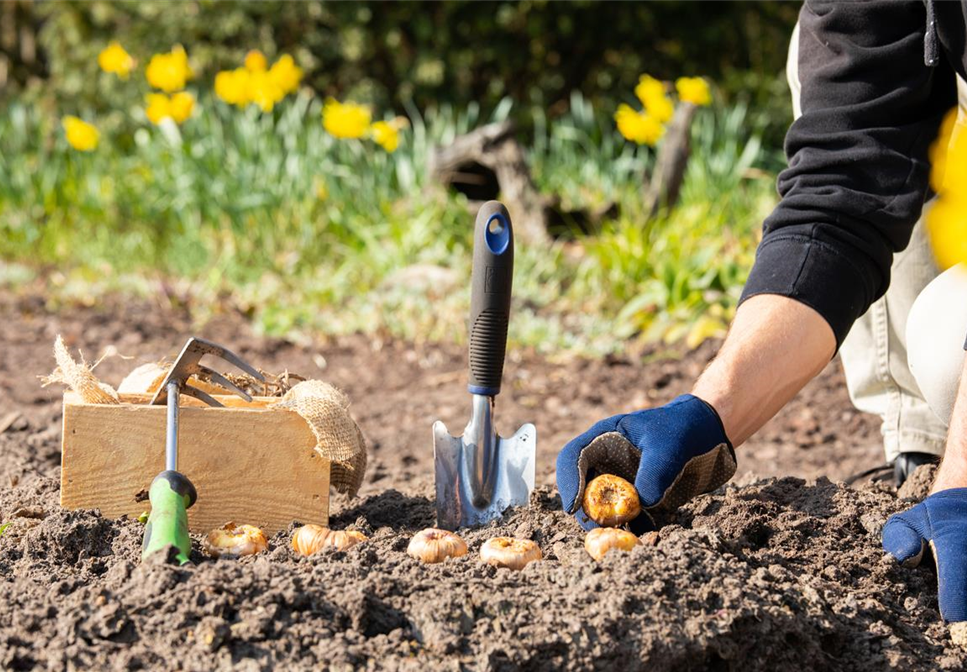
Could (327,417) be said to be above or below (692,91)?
below

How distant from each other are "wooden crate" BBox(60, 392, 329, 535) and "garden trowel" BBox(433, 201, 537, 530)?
0.23 meters

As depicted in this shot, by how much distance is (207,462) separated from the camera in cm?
189

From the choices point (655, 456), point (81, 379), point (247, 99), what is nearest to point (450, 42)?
point (247, 99)

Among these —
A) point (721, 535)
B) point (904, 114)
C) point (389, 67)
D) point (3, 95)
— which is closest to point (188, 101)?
point (389, 67)

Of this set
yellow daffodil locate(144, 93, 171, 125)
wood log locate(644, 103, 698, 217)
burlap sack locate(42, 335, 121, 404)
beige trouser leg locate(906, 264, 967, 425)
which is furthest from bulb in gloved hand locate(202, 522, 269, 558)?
yellow daffodil locate(144, 93, 171, 125)

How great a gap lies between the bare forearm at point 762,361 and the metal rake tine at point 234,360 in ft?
2.69

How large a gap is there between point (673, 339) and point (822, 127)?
2020 millimetres

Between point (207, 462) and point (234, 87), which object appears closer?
point (207, 462)

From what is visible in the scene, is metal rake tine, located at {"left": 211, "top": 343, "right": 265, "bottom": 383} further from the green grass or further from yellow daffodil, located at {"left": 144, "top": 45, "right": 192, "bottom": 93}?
yellow daffodil, located at {"left": 144, "top": 45, "right": 192, "bottom": 93}

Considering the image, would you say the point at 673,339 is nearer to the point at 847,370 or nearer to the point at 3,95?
the point at 847,370

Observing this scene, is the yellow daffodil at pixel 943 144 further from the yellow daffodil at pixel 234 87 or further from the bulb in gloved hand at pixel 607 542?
the yellow daffodil at pixel 234 87

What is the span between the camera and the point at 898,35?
2201 mm

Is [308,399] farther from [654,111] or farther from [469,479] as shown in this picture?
[654,111]

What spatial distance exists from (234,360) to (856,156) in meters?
1.28
